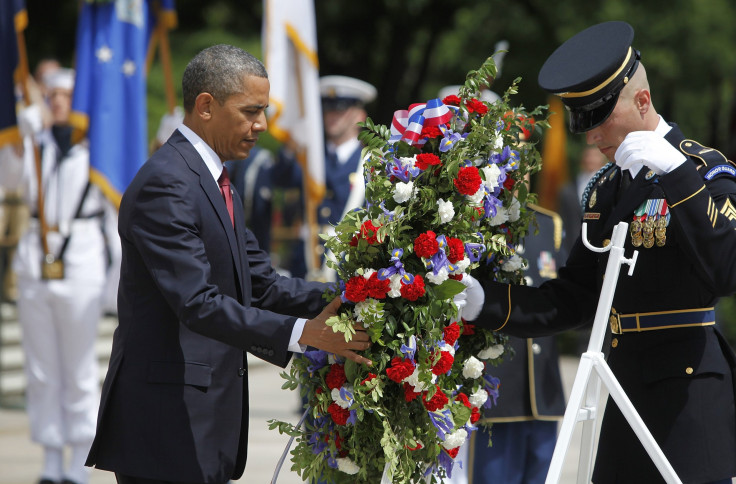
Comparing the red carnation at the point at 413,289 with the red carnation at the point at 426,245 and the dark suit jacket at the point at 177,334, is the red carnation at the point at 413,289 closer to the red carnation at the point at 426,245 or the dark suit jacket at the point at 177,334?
the red carnation at the point at 426,245

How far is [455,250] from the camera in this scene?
125 inches

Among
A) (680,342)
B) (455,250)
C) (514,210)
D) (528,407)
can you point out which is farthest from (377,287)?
(528,407)

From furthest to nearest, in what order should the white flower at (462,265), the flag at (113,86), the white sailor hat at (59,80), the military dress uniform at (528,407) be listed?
the white sailor hat at (59,80), the flag at (113,86), the military dress uniform at (528,407), the white flower at (462,265)

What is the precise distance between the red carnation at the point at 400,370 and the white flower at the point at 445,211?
452 millimetres

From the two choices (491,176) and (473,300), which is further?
(473,300)

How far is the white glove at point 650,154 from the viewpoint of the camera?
3.09m

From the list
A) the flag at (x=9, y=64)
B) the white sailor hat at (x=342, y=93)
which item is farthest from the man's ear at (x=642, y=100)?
the white sailor hat at (x=342, y=93)

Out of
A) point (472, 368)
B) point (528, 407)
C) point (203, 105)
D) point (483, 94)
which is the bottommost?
point (528, 407)

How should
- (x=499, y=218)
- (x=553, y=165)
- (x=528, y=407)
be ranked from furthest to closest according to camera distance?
(x=553, y=165)
(x=528, y=407)
(x=499, y=218)

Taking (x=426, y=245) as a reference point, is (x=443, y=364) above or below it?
below

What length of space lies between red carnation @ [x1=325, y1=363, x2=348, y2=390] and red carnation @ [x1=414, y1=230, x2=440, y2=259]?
1.46 ft

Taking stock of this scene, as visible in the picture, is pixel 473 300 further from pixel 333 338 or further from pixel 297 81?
pixel 297 81

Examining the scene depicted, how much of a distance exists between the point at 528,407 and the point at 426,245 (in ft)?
6.20

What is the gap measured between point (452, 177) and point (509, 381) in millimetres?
1803
